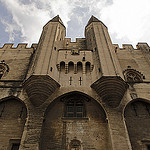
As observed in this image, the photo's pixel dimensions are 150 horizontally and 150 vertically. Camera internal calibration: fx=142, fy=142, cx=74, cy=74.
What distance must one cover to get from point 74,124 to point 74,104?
58.4 inches

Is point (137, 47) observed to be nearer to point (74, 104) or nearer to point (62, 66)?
point (62, 66)

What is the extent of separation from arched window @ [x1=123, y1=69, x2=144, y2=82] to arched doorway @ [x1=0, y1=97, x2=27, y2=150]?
804cm

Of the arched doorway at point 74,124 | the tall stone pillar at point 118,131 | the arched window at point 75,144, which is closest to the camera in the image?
the tall stone pillar at point 118,131

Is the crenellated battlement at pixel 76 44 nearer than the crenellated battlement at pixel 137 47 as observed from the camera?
No

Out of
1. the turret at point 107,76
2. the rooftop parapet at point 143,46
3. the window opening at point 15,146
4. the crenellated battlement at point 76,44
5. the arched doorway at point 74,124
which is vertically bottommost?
the window opening at point 15,146

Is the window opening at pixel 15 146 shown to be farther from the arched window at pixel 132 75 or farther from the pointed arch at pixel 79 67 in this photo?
the arched window at pixel 132 75

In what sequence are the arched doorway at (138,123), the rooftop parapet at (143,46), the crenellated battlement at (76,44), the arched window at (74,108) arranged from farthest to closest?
the crenellated battlement at (76,44), the rooftop parapet at (143,46), the arched window at (74,108), the arched doorway at (138,123)

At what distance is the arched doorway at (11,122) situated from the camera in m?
7.61

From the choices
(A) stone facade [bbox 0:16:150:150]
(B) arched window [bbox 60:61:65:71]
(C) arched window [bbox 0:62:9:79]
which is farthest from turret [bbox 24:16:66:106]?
(C) arched window [bbox 0:62:9:79]

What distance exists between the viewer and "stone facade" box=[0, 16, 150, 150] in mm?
7465

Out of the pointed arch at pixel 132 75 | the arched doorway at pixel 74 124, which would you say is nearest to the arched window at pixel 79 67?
the arched doorway at pixel 74 124

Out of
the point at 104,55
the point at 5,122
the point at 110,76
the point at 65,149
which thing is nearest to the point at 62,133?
the point at 65,149

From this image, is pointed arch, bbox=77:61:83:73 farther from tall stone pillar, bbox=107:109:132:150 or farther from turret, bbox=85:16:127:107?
tall stone pillar, bbox=107:109:132:150

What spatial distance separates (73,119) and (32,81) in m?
3.42
